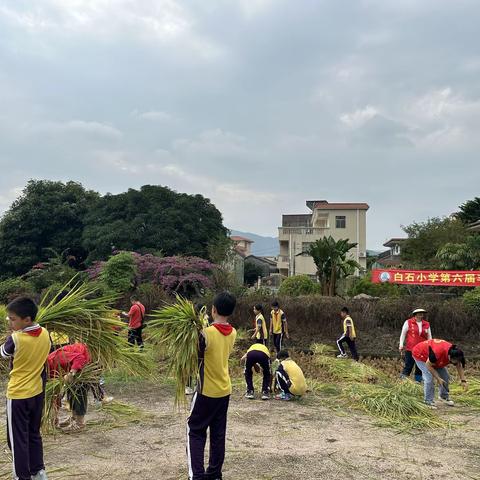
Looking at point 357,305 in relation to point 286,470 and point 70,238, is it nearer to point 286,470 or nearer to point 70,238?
point 286,470

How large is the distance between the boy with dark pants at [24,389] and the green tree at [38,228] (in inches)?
1049

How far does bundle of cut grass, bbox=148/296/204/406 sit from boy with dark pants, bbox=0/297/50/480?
1.16 meters

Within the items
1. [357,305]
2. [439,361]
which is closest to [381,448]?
[439,361]

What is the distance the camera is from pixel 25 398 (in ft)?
13.1

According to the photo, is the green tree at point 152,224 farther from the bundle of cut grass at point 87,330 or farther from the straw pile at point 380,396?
the bundle of cut grass at point 87,330

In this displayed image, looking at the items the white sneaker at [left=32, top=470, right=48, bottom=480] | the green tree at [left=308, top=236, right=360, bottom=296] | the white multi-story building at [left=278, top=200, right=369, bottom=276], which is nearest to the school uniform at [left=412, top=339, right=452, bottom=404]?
the white sneaker at [left=32, top=470, right=48, bottom=480]

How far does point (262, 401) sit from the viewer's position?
24.3 ft

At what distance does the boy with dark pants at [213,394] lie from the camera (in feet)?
13.2

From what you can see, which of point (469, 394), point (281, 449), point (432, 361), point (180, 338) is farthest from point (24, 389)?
point (469, 394)

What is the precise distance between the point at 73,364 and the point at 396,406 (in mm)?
4282

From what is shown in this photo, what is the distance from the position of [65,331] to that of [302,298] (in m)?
11.7

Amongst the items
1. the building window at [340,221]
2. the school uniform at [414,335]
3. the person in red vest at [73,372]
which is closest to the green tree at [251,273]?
the building window at [340,221]

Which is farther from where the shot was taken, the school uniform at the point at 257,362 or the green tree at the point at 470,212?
the green tree at the point at 470,212

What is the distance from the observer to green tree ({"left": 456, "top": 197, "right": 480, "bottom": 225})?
104 ft
